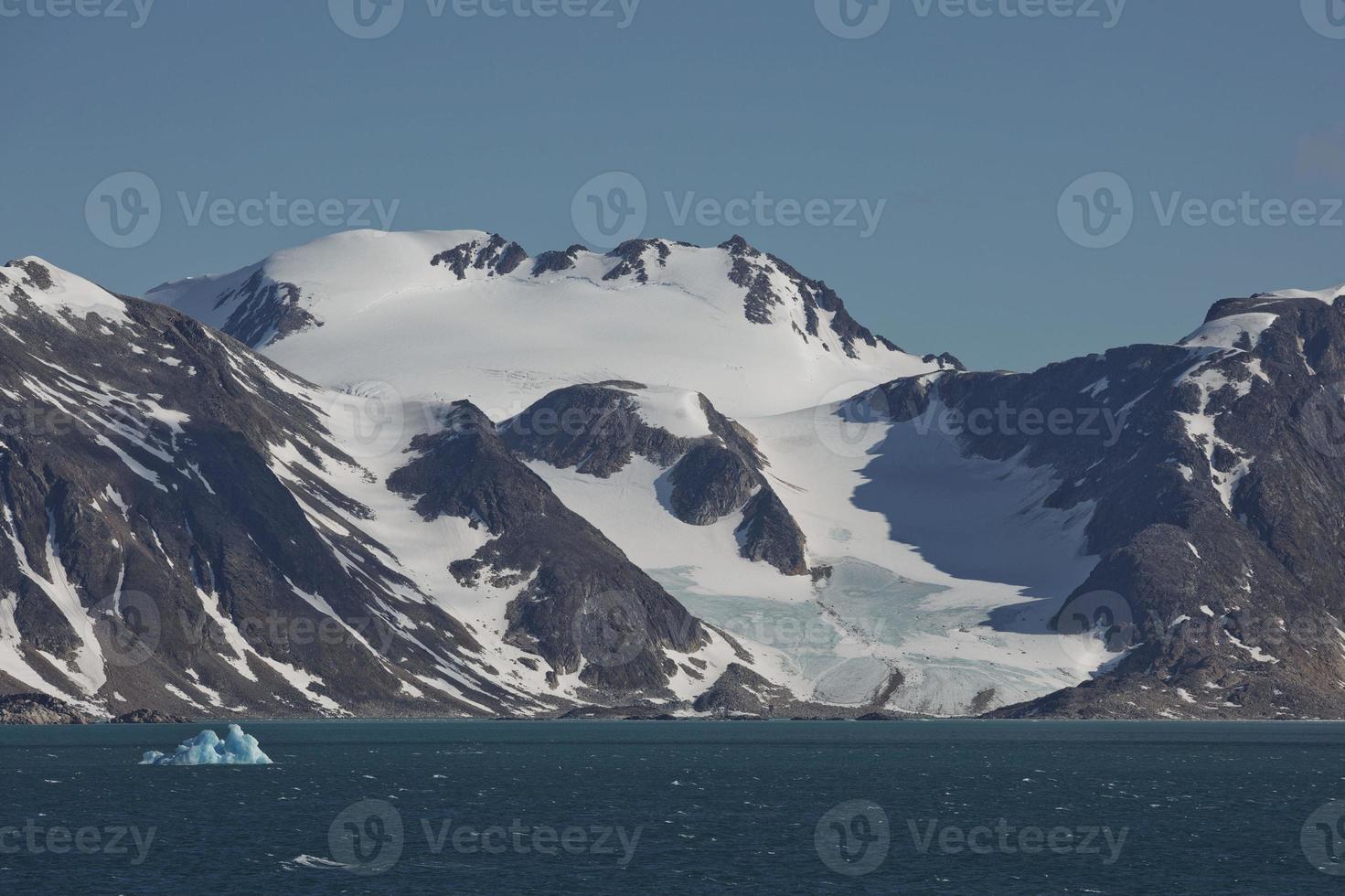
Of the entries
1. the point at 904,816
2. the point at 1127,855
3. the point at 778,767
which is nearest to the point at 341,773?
the point at 778,767

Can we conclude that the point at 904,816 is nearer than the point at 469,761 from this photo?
Yes

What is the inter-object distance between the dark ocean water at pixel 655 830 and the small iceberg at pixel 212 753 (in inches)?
262

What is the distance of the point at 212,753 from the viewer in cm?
19600

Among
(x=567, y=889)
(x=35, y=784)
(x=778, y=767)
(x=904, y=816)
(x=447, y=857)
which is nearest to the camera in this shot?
(x=567, y=889)

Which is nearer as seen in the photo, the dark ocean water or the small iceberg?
the dark ocean water

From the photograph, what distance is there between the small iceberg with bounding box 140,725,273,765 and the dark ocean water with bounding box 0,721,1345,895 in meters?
6.66

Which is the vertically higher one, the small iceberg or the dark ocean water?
the dark ocean water

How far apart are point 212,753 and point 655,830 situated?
78.6m

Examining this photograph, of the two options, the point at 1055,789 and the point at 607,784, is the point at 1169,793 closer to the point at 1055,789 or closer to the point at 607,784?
the point at 1055,789

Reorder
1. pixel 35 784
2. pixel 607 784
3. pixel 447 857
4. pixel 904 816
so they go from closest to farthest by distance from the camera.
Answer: pixel 447 857, pixel 904 816, pixel 35 784, pixel 607 784

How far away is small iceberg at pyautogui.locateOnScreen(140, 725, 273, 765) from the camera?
7579 inches

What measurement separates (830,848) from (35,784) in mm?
72452

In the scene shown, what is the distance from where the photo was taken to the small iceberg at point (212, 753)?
192 metres

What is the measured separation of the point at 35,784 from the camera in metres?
160
